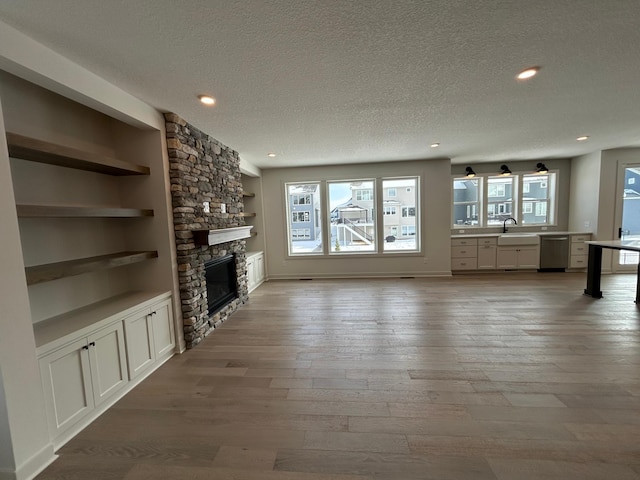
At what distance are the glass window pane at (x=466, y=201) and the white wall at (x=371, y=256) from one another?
0.97 metres

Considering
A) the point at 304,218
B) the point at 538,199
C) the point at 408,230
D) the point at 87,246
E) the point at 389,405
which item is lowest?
the point at 389,405

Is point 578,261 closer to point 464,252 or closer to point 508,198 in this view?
point 508,198

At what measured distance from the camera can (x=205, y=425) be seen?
6.12 feet

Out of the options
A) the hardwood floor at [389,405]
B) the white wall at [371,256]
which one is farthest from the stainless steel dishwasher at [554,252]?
the hardwood floor at [389,405]

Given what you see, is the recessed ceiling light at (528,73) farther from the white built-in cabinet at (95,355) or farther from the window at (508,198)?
the window at (508,198)

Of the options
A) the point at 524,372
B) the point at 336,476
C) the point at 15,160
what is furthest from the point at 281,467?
the point at 15,160

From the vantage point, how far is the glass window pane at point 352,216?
6.21 m

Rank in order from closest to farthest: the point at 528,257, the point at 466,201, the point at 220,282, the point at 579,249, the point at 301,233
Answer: the point at 220,282 < the point at 579,249 < the point at 528,257 < the point at 301,233 < the point at 466,201

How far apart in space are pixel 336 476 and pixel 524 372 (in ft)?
6.39

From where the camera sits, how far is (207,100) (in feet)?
8.56

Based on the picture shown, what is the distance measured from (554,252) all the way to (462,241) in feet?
6.74

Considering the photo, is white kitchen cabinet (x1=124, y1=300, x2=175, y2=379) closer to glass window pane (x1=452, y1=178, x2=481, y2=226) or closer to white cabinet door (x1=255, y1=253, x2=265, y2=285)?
white cabinet door (x1=255, y1=253, x2=265, y2=285)

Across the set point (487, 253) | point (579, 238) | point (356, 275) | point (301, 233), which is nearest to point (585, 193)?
point (579, 238)

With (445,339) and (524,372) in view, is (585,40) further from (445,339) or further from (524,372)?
(445,339)
